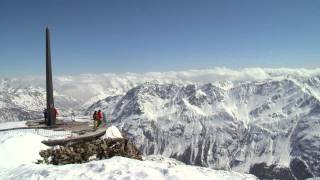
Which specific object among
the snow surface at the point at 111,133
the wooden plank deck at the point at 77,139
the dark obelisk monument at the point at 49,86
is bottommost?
the snow surface at the point at 111,133

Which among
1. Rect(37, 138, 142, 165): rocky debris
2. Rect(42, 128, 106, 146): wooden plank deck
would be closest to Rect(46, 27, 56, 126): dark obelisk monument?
Rect(42, 128, 106, 146): wooden plank deck

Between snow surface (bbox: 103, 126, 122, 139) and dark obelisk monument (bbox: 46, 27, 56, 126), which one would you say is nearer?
snow surface (bbox: 103, 126, 122, 139)

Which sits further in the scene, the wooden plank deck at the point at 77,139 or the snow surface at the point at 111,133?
the snow surface at the point at 111,133

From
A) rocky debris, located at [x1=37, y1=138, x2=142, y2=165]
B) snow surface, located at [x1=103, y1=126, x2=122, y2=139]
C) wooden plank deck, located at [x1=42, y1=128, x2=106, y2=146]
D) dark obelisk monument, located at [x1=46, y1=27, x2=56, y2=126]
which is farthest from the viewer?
dark obelisk monument, located at [x1=46, y1=27, x2=56, y2=126]

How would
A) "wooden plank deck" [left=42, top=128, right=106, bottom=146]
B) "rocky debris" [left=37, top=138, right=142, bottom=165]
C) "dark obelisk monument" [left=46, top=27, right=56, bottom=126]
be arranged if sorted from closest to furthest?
"rocky debris" [left=37, top=138, right=142, bottom=165] < "wooden plank deck" [left=42, top=128, right=106, bottom=146] < "dark obelisk monument" [left=46, top=27, right=56, bottom=126]

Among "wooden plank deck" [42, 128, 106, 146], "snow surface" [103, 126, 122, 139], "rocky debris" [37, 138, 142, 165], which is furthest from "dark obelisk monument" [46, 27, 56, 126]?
"rocky debris" [37, 138, 142, 165]

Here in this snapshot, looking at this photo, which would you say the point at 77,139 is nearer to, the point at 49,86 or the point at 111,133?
the point at 111,133

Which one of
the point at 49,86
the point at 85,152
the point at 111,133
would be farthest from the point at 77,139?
the point at 49,86

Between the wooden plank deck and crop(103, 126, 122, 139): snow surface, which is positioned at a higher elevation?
the wooden plank deck

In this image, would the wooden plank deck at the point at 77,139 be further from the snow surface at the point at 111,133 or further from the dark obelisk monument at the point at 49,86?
the dark obelisk monument at the point at 49,86

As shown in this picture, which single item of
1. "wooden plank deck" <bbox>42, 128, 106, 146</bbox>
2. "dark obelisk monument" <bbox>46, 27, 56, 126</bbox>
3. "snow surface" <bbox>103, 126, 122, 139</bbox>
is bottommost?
"snow surface" <bbox>103, 126, 122, 139</bbox>

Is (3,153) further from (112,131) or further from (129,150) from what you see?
(112,131)

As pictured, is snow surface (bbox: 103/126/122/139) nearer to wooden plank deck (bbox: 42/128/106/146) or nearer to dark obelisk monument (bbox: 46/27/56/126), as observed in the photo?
wooden plank deck (bbox: 42/128/106/146)

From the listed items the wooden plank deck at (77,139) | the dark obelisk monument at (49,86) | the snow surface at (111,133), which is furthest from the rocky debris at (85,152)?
the dark obelisk monument at (49,86)
